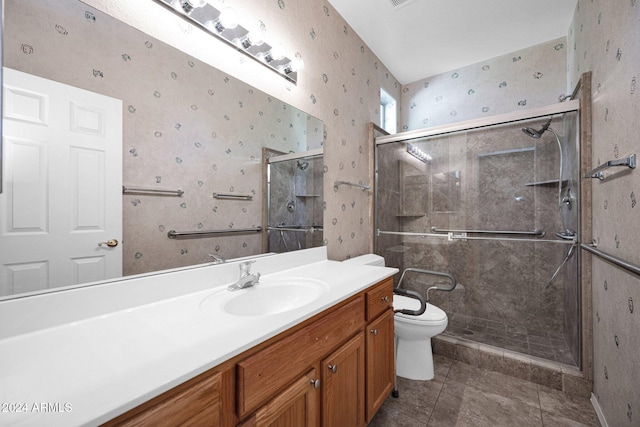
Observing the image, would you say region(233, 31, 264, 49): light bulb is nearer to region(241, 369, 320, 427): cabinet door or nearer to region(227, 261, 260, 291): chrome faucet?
region(227, 261, 260, 291): chrome faucet

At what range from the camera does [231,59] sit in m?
1.32

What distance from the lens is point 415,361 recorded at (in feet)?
6.09

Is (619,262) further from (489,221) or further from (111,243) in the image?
(111,243)

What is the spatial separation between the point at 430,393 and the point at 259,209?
5.10ft

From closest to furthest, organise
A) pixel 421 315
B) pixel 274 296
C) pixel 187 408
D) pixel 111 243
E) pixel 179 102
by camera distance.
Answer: pixel 187 408 → pixel 111 243 → pixel 179 102 → pixel 274 296 → pixel 421 315

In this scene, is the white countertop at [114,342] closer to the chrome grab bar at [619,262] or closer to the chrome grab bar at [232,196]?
the chrome grab bar at [232,196]

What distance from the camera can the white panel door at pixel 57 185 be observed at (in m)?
0.73

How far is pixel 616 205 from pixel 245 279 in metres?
1.71

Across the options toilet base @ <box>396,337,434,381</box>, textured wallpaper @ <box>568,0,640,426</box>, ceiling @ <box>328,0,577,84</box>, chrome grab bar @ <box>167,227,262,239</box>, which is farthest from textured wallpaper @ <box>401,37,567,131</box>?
chrome grab bar @ <box>167,227,262,239</box>

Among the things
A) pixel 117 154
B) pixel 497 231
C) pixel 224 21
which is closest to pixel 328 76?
pixel 224 21

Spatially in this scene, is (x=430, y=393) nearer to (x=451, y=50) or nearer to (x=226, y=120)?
(x=226, y=120)

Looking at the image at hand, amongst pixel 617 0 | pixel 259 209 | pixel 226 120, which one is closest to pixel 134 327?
pixel 259 209

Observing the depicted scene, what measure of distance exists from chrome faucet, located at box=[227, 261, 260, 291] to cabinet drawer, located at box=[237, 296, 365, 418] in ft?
1.24

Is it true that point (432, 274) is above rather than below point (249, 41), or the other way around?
below
